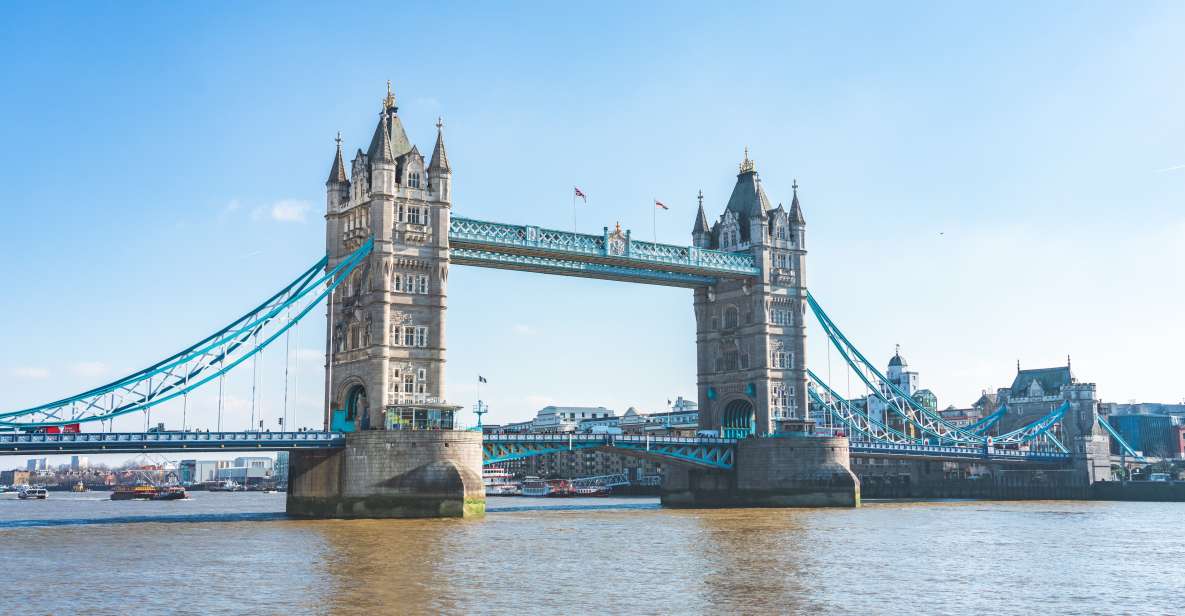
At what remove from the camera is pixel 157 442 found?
73812 millimetres

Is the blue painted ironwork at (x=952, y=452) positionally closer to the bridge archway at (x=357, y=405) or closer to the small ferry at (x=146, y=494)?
the bridge archway at (x=357, y=405)

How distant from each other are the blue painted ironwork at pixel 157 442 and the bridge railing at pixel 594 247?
1994cm

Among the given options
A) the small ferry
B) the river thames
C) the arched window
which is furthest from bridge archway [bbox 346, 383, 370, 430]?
the small ferry

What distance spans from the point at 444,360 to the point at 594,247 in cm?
1791

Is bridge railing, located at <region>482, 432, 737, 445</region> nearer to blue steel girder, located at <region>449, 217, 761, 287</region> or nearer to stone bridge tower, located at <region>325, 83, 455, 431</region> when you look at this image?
stone bridge tower, located at <region>325, 83, 455, 431</region>

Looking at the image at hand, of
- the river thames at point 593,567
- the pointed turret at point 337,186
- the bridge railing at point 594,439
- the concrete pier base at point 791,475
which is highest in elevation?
the pointed turret at point 337,186

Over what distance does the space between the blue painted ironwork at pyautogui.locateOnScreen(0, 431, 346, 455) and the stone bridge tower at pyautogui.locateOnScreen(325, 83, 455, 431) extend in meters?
5.88

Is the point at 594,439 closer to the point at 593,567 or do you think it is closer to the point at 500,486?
the point at 593,567

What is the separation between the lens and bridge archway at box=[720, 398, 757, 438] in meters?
110

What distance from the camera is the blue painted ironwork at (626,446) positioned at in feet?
296

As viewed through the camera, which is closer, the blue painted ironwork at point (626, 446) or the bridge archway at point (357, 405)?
the bridge archway at point (357, 405)

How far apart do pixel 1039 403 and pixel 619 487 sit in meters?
62.6

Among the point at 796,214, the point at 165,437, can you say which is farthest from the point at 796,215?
the point at 165,437

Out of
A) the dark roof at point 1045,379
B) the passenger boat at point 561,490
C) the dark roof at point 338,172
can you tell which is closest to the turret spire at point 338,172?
the dark roof at point 338,172
